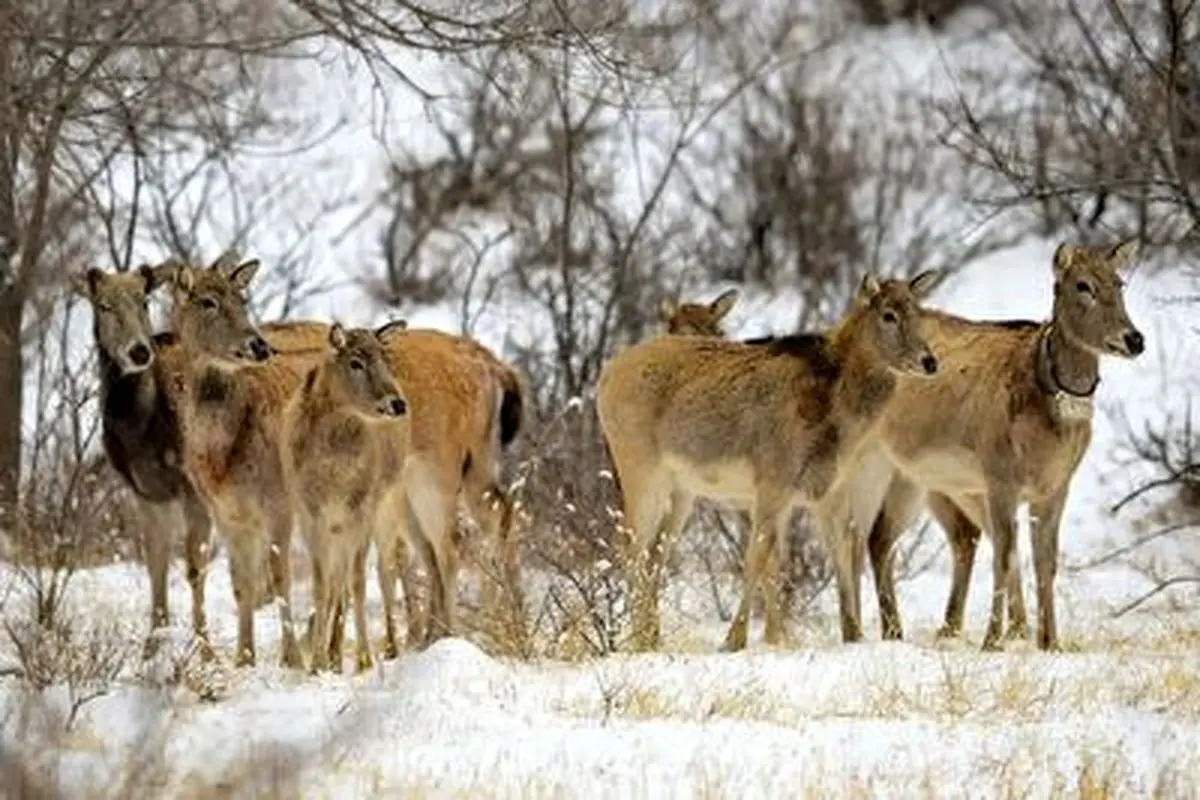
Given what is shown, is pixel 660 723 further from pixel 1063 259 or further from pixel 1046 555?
pixel 1063 259

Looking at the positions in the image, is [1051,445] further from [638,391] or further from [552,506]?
[552,506]

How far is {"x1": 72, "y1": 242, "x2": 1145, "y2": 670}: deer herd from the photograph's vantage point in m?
14.4

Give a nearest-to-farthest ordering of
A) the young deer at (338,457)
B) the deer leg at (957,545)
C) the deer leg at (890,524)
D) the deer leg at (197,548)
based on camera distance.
Result: 1. the young deer at (338,457)
2. the deer leg at (197,548)
3. the deer leg at (957,545)
4. the deer leg at (890,524)

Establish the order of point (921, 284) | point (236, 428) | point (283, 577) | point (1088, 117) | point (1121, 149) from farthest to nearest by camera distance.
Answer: point (1088, 117) < point (1121, 149) < point (921, 284) < point (236, 428) < point (283, 577)

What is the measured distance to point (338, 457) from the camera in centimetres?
1422

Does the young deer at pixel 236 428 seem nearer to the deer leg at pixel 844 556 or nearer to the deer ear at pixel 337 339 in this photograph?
the deer ear at pixel 337 339

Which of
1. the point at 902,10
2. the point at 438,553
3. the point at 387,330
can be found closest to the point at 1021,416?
the point at 438,553

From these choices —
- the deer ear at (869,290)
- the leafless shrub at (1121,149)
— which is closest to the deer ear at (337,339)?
the deer ear at (869,290)

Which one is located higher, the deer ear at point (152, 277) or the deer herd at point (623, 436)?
the deer ear at point (152, 277)

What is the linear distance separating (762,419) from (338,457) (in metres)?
2.58

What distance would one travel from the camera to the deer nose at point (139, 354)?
15.2 m

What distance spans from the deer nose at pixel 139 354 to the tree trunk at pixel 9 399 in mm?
3684

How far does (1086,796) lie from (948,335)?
7324 millimetres

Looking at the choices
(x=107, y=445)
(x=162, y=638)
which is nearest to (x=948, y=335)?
(x=107, y=445)
